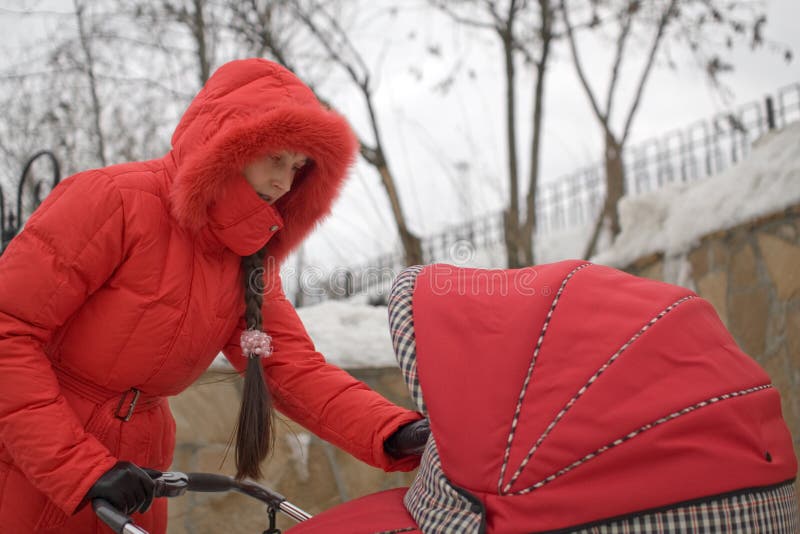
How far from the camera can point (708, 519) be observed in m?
1.26

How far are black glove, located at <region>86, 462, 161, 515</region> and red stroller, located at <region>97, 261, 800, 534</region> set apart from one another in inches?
13.1

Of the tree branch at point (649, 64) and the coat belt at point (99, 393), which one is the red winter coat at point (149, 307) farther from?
the tree branch at point (649, 64)

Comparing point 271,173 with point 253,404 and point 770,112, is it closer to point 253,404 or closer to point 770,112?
point 253,404

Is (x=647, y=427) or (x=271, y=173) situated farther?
(x=271, y=173)

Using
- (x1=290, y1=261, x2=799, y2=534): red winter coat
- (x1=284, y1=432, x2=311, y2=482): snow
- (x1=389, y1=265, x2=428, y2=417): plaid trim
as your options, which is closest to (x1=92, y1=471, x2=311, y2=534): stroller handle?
(x1=290, y1=261, x2=799, y2=534): red winter coat

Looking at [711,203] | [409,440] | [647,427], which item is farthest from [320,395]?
[711,203]

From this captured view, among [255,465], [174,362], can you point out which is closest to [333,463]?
[255,465]

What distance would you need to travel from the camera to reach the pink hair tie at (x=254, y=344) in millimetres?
A: 1983

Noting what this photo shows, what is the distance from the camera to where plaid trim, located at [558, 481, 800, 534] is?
125 cm

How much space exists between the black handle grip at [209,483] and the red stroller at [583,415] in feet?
1.32

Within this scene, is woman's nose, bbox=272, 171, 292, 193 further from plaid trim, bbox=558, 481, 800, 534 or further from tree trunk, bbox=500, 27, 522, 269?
tree trunk, bbox=500, 27, 522, 269

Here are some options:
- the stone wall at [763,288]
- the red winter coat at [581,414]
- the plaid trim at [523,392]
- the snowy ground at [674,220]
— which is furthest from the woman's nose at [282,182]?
the stone wall at [763,288]

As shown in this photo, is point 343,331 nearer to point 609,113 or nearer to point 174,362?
point 174,362

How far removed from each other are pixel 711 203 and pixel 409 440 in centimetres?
318
